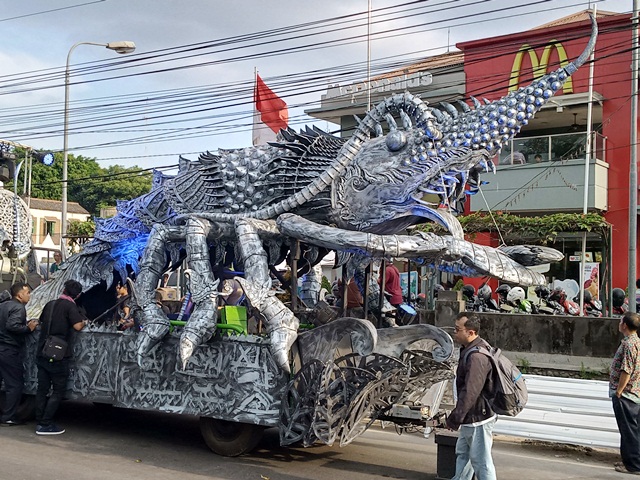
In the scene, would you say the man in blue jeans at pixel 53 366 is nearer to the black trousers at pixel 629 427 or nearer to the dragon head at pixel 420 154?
the dragon head at pixel 420 154

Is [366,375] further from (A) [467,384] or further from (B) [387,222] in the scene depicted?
(B) [387,222]

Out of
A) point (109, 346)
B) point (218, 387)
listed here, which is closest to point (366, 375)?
point (218, 387)

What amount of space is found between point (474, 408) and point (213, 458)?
2.78 metres

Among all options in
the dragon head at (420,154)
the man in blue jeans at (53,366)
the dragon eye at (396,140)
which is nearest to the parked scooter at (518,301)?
the dragon head at (420,154)

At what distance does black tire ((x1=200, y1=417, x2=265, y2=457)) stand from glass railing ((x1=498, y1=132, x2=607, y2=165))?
14.3 m

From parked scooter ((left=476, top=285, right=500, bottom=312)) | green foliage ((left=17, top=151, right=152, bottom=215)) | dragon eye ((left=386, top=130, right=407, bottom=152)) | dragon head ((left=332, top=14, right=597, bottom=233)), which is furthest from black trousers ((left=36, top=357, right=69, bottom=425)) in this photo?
green foliage ((left=17, top=151, right=152, bottom=215))

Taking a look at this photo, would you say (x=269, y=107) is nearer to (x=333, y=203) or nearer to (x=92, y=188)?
(x=333, y=203)

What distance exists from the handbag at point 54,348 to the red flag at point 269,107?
29.9 feet

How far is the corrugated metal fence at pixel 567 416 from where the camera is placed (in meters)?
7.66

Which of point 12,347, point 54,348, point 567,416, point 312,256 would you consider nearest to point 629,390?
point 567,416

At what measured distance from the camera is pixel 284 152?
24.2 feet

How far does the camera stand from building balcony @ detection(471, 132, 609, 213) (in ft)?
63.0

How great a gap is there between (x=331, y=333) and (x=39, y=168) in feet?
131

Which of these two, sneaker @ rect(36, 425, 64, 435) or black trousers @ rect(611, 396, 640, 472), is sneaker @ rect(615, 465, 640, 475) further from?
sneaker @ rect(36, 425, 64, 435)
